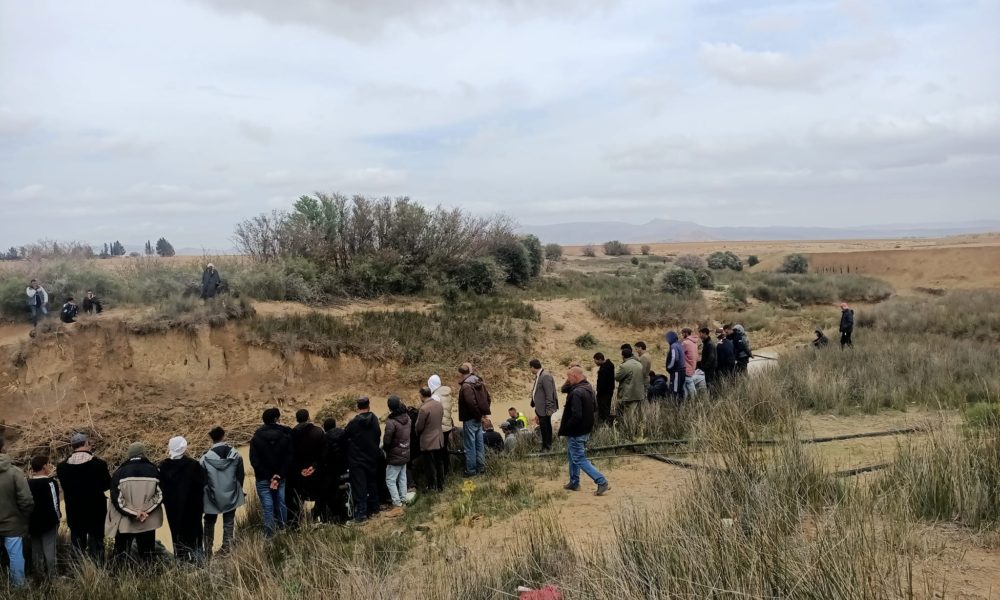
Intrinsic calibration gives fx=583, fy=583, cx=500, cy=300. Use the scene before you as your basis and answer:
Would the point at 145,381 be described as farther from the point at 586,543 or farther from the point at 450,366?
the point at 586,543

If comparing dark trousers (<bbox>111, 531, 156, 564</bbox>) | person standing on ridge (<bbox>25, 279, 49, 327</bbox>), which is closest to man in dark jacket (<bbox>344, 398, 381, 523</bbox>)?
dark trousers (<bbox>111, 531, 156, 564</bbox>)

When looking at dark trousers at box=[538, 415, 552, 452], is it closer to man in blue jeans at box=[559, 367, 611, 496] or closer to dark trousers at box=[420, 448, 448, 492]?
dark trousers at box=[420, 448, 448, 492]

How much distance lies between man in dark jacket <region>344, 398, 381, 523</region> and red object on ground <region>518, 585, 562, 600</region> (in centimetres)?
424

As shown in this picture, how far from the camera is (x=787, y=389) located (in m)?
11.7

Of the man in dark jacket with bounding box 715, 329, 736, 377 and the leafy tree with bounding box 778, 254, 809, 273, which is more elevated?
the leafy tree with bounding box 778, 254, 809, 273

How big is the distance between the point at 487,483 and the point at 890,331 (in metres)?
19.0

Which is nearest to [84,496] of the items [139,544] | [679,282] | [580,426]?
[139,544]

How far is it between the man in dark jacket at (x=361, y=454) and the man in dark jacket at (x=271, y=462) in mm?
804

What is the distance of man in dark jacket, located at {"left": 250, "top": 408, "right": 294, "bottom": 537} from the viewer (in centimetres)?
743

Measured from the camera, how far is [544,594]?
4.22m

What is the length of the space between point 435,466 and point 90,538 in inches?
174

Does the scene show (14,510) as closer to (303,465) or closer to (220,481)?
(220,481)

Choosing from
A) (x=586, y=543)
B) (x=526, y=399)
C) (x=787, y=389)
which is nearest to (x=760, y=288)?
(x=526, y=399)

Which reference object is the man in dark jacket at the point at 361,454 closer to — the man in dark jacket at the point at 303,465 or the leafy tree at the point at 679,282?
the man in dark jacket at the point at 303,465
